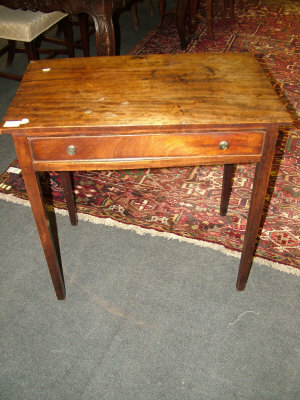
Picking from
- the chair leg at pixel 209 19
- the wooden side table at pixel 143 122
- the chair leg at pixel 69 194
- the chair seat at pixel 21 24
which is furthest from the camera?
the chair leg at pixel 209 19

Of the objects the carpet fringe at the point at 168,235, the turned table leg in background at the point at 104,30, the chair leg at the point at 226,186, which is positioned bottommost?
the carpet fringe at the point at 168,235

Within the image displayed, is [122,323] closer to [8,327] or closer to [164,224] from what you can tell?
[8,327]

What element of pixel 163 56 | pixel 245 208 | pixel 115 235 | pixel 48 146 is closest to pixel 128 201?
pixel 115 235

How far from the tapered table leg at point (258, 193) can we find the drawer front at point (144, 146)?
0.10ft

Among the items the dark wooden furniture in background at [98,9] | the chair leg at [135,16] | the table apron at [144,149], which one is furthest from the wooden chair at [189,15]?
the table apron at [144,149]

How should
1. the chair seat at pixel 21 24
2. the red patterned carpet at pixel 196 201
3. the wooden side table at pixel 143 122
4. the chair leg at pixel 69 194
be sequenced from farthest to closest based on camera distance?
the chair seat at pixel 21 24
the red patterned carpet at pixel 196 201
the chair leg at pixel 69 194
the wooden side table at pixel 143 122

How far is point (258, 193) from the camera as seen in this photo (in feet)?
4.50

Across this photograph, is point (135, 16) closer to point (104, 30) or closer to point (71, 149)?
point (104, 30)

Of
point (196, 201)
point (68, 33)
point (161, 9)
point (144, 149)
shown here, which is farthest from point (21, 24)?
point (161, 9)

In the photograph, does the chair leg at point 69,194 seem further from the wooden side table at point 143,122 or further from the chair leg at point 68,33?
the chair leg at point 68,33

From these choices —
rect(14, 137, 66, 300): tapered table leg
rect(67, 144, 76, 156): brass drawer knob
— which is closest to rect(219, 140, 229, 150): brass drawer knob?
rect(67, 144, 76, 156): brass drawer knob

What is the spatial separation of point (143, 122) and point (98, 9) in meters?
1.25

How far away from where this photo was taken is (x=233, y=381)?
145 centimetres

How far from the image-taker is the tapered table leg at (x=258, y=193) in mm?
1250
